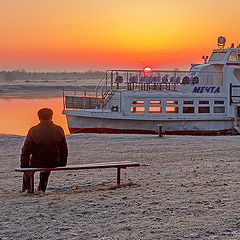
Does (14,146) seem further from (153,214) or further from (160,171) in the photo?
(153,214)

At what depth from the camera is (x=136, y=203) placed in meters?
6.81

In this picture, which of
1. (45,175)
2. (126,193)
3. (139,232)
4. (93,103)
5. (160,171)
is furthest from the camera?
(93,103)

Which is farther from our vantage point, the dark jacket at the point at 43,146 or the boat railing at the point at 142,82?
the boat railing at the point at 142,82

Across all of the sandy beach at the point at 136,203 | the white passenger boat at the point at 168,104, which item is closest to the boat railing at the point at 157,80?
the white passenger boat at the point at 168,104

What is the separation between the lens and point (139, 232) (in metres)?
5.48

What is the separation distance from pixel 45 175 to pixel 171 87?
18.6m

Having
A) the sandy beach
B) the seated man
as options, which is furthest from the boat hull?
the seated man

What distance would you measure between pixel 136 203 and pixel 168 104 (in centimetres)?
1634

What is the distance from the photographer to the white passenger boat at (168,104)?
73.2 ft

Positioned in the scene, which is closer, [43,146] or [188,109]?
[43,146]

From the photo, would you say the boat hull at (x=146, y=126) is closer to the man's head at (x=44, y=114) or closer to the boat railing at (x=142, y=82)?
the boat railing at (x=142, y=82)

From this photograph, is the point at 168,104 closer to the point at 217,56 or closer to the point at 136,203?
the point at 217,56

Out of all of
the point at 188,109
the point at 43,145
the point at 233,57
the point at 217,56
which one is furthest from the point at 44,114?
the point at 217,56

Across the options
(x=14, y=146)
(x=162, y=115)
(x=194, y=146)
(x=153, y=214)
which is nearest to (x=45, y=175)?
(x=153, y=214)
